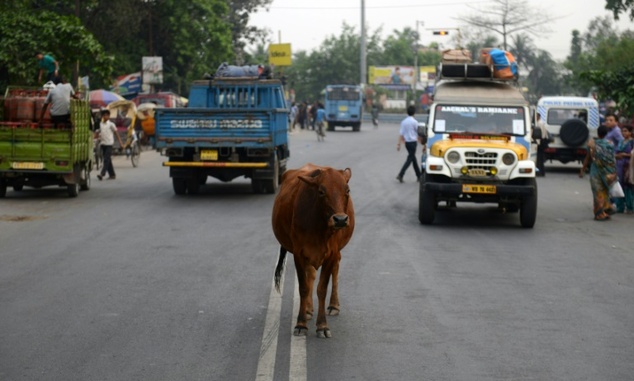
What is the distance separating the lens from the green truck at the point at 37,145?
1986cm

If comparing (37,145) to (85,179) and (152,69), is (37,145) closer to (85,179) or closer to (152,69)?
(85,179)

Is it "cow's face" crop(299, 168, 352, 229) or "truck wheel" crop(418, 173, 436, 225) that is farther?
"truck wheel" crop(418, 173, 436, 225)

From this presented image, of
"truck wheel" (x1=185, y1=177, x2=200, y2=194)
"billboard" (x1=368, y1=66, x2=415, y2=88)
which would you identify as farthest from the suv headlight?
"billboard" (x1=368, y1=66, x2=415, y2=88)

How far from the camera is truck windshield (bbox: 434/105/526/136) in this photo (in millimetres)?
17094

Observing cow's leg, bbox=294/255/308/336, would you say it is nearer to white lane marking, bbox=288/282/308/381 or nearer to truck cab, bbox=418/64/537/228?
white lane marking, bbox=288/282/308/381

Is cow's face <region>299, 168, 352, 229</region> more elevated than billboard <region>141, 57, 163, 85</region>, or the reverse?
billboard <region>141, 57, 163, 85</region>

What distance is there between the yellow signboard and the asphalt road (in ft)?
223

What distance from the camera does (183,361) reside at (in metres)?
7.25

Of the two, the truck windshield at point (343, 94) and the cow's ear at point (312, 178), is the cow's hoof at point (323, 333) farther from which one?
the truck windshield at point (343, 94)

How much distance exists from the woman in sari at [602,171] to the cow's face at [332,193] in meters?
10.6

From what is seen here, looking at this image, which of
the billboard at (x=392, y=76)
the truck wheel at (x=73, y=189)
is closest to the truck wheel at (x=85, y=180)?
the truck wheel at (x=73, y=189)

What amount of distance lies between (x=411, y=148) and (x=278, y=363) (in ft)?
58.3

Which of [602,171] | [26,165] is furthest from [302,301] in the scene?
[26,165]

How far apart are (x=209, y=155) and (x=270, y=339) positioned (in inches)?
499
